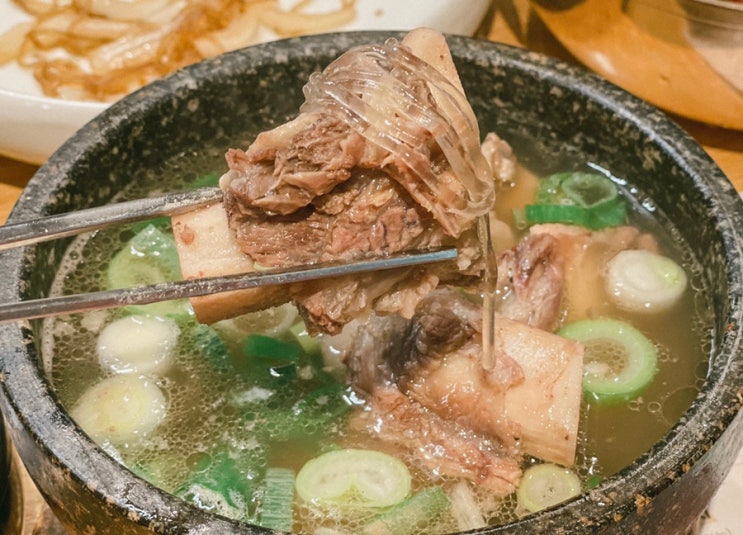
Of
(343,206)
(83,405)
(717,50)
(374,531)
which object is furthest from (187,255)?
(717,50)

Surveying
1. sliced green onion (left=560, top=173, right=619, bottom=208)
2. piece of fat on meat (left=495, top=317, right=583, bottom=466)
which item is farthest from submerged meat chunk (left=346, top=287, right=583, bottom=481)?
sliced green onion (left=560, top=173, right=619, bottom=208)

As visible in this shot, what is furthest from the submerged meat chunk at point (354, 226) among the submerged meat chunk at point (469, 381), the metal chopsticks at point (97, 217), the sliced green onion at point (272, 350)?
the sliced green onion at point (272, 350)

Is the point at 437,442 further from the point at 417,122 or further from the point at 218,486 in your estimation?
the point at 417,122

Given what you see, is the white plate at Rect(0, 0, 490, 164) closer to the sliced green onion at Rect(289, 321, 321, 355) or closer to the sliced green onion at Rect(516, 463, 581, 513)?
the sliced green onion at Rect(289, 321, 321, 355)

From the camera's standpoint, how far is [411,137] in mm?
1335

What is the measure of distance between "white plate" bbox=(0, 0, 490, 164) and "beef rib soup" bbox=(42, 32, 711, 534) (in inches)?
21.4

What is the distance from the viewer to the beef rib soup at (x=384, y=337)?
139 centimetres

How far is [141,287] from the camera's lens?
1.35m

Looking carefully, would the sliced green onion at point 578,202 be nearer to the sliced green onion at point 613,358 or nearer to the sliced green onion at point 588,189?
the sliced green onion at point 588,189

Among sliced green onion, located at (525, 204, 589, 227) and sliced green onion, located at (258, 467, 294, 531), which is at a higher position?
sliced green onion, located at (525, 204, 589, 227)

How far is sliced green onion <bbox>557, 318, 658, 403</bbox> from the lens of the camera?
5.79 ft

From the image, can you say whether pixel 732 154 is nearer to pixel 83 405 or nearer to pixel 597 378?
pixel 597 378

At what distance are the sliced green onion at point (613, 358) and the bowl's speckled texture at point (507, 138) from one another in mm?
152

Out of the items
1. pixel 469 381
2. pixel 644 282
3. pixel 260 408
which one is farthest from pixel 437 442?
pixel 644 282
